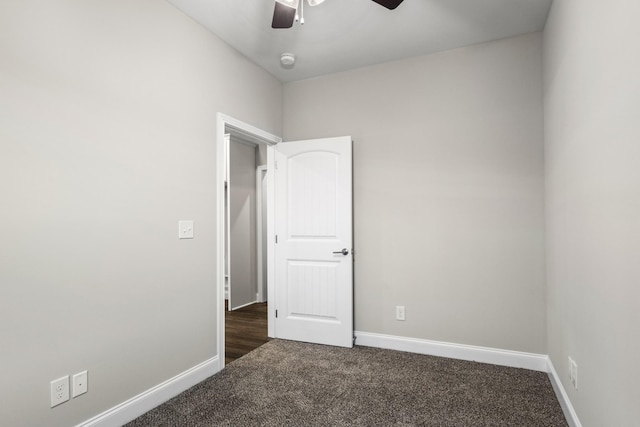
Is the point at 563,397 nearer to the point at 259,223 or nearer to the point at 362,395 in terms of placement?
the point at 362,395

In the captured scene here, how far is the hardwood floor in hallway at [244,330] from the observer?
3306 millimetres

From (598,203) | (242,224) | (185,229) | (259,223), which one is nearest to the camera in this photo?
(598,203)

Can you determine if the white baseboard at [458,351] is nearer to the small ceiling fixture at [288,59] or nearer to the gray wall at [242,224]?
the gray wall at [242,224]

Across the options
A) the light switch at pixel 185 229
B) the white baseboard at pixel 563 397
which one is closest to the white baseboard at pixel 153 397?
the light switch at pixel 185 229

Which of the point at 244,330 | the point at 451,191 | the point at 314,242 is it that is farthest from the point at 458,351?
the point at 244,330

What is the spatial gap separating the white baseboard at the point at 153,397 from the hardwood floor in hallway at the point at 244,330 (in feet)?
1.13

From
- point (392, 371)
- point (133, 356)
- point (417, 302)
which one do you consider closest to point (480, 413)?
point (392, 371)

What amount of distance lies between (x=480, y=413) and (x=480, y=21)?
273 cm

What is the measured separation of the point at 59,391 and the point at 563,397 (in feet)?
9.38

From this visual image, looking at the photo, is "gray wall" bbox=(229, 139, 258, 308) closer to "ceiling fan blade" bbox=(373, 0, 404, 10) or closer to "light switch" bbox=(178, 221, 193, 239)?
"light switch" bbox=(178, 221, 193, 239)

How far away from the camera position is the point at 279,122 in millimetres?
3771

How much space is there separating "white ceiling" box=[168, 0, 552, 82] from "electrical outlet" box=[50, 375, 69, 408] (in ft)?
7.84

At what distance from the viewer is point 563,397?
2.20m

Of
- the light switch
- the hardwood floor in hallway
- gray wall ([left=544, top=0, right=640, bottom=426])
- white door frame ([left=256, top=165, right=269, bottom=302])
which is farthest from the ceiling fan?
white door frame ([left=256, top=165, right=269, bottom=302])
